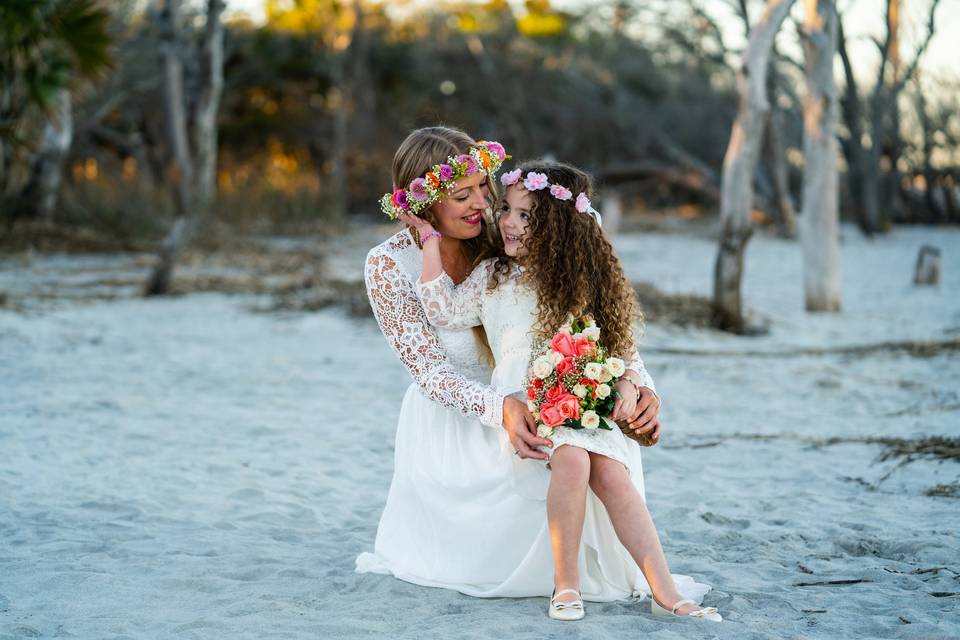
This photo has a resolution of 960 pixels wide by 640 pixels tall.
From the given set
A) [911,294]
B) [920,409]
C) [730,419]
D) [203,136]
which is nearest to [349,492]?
[730,419]

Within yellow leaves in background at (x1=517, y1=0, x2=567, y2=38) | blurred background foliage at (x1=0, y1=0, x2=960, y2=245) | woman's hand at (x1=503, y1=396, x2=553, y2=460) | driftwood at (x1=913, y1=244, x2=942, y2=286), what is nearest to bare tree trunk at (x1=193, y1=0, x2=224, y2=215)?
blurred background foliage at (x1=0, y1=0, x2=960, y2=245)

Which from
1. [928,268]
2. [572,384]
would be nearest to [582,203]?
[572,384]

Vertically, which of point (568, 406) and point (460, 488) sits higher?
point (568, 406)

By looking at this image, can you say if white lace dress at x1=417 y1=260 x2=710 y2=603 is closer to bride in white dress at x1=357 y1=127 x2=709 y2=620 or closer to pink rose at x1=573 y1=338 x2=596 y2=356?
bride in white dress at x1=357 y1=127 x2=709 y2=620

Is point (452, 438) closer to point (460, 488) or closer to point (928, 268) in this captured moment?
point (460, 488)

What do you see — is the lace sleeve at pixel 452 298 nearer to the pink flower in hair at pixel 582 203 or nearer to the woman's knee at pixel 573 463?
the pink flower in hair at pixel 582 203

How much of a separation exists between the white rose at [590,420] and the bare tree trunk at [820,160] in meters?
8.30

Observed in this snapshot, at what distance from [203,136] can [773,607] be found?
1444 centimetres

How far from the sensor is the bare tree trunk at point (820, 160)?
10.8 metres

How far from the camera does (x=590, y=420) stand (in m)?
3.30

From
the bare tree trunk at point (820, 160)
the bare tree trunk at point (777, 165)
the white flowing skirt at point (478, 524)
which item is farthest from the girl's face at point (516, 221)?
the bare tree trunk at point (777, 165)

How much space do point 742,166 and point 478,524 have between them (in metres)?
6.68

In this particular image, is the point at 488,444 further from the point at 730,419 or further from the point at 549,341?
the point at 730,419

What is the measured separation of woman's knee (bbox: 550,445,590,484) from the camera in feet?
10.8
